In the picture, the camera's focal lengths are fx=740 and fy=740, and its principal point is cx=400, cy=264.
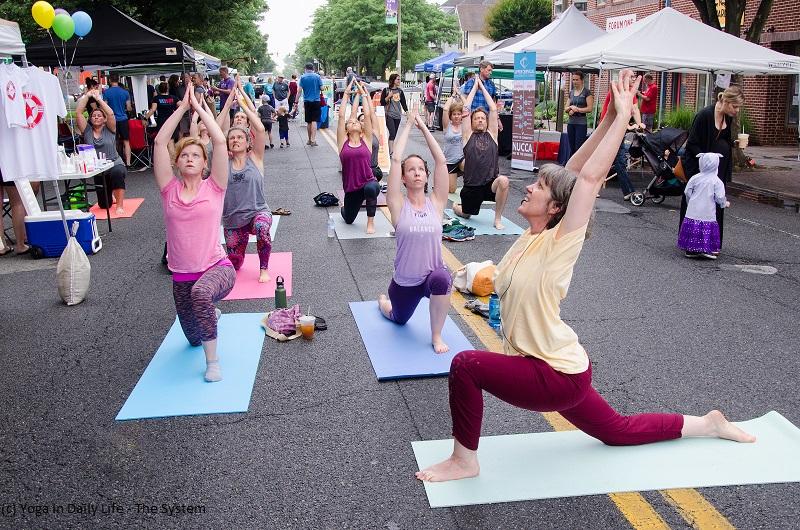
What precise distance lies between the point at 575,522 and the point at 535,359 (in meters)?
0.76

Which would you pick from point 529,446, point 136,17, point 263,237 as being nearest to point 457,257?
point 263,237

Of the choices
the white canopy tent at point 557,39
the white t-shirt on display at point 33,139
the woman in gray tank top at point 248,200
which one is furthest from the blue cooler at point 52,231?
the white canopy tent at point 557,39

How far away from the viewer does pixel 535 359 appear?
351 cm

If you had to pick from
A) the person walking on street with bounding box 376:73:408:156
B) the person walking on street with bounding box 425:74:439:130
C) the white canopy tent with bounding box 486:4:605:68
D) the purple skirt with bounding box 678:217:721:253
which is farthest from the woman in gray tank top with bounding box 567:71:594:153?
the person walking on street with bounding box 425:74:439:130

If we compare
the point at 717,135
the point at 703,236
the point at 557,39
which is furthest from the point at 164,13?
the point at 703,236

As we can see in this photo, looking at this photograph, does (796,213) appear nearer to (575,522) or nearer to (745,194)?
(745,194)

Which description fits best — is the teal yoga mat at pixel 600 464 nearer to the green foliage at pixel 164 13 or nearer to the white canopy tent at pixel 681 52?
the white canopy tent at pixel 681 52

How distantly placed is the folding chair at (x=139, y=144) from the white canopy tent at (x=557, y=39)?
8.96 metres

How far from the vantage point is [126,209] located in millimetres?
12117

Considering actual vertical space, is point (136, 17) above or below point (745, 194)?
above

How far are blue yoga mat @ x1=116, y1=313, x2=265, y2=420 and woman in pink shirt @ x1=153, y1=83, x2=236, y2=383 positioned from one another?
170mm

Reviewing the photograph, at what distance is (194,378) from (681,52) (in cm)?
1129

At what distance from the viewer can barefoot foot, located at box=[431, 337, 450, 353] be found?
552cm

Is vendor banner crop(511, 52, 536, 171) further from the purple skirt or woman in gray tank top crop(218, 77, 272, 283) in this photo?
woman in gray tank top crop(218, 77, 272, 283)
